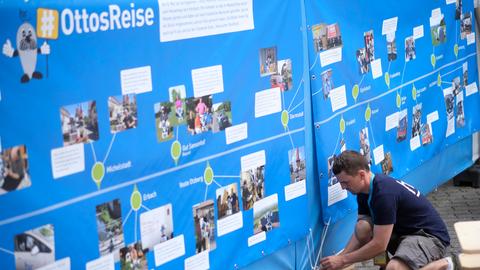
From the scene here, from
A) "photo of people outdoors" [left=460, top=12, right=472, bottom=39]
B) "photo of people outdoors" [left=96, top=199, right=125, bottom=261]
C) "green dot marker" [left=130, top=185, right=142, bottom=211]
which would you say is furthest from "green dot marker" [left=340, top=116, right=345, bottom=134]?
"photo of people outdoors" [left=460, top=12, right=472, bottom=39]

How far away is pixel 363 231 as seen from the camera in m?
6.22

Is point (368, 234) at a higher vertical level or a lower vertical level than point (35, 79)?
lower

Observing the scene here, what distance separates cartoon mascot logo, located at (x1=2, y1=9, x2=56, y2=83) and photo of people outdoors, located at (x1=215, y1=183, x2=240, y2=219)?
5.36ft

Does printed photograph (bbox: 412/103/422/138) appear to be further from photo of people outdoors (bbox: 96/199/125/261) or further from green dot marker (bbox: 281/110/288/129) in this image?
photo of people outdoors (bbox: 96/199/125/261)

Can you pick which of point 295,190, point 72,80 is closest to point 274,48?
point 295,190

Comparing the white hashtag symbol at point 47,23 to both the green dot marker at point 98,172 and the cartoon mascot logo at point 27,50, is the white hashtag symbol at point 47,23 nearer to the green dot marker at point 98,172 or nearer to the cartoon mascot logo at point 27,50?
the cartoon mascot logo at point 27,50

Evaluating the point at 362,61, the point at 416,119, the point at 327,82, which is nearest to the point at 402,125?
the point at 416,119

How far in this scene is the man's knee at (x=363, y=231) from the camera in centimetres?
621

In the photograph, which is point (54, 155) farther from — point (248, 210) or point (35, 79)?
point (248, 210)

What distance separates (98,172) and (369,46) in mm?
3316

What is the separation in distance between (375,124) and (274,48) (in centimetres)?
178

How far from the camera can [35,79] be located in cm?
406

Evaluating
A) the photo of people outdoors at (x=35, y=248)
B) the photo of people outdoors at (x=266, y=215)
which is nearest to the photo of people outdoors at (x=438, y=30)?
the photo of people outdoors at (x=266, y=215)

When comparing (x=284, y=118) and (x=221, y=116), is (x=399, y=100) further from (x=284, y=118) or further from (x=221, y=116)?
(x=221, y=116)
